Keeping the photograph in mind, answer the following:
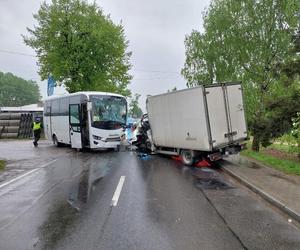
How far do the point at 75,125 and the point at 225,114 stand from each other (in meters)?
10.3

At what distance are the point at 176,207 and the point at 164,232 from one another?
1728mm

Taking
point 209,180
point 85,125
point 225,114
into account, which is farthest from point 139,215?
point 85,125

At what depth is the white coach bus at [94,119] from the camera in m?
19.5

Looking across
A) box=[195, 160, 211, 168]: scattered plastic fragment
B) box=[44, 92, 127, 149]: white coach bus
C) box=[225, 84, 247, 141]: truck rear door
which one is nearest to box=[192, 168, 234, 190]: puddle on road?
box=[195, 160, 211, 168]: scattered plastic fragment

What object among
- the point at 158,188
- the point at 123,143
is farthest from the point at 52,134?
the point at 158,188

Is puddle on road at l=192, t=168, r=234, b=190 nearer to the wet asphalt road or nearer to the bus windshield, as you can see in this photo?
the wet asphalt road

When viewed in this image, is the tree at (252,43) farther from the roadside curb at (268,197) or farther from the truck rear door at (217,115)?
the roadside curb at (268,197)

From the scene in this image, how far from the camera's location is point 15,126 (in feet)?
115

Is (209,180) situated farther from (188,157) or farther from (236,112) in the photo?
(236,112)

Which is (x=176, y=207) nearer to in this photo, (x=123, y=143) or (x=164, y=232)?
(x=164, y=232)

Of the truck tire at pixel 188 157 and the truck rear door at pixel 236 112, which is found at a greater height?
the truck rear door at pixel 236 112

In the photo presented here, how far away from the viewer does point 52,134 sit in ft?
83.5

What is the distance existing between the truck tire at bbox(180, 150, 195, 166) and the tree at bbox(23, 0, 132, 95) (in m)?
19.6

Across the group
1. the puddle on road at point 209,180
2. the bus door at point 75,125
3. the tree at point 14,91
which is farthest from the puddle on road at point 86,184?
the tree at point 14,91
